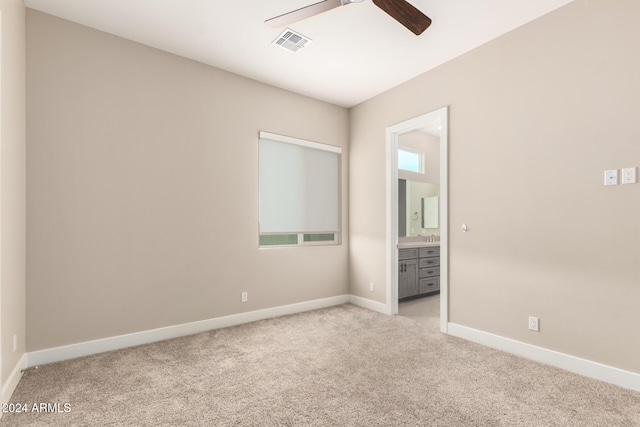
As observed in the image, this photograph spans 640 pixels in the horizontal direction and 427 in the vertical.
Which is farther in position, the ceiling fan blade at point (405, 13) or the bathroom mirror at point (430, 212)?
the bathroom mirror at point (430, 212)

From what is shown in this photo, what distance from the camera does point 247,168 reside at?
3848mm

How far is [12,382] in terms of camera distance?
7.25 ft

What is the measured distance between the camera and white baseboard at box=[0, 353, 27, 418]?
6.59 feet

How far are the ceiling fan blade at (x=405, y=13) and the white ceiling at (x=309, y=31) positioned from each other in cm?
40

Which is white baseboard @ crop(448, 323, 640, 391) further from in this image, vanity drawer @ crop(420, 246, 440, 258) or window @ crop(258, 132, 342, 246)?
window @ crop(258, 132, 342, 246)

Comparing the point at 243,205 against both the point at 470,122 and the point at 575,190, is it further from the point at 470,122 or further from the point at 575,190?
the point at 575,190

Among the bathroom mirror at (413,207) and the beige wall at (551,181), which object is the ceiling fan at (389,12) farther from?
the bathroom mirror at (413,207)

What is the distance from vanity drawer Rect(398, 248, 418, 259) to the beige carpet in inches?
63.6

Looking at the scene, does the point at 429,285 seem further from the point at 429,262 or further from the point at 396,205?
the point at 396,205

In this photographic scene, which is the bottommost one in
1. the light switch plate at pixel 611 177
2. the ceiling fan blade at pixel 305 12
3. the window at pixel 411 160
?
the light switch plate at pixel 611 177

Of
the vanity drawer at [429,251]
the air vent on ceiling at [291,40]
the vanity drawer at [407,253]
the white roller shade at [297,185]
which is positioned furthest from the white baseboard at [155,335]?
the air vent on ceiling at [291,40]

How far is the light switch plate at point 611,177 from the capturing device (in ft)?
7.64

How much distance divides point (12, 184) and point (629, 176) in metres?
4.40

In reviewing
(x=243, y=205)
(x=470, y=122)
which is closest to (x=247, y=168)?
(x=243, y=205)
